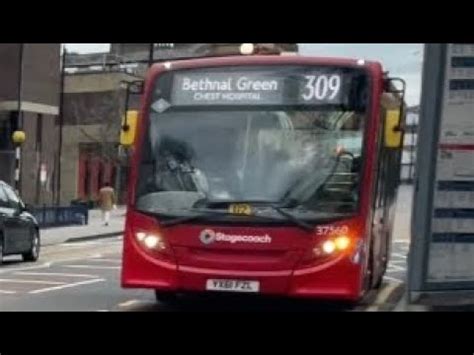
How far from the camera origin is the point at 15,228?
1839 centimetres

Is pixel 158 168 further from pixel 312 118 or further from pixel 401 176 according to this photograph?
pixel 401 176

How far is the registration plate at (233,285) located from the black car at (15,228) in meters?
9.62

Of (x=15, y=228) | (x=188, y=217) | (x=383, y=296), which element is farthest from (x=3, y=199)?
(x=188, y=217)

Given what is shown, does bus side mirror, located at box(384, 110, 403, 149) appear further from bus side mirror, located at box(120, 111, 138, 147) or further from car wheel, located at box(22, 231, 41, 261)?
car wheel, located at box(22, 231, 41, 261)

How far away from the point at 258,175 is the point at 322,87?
44.2 inches

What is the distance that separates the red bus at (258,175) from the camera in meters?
8.91

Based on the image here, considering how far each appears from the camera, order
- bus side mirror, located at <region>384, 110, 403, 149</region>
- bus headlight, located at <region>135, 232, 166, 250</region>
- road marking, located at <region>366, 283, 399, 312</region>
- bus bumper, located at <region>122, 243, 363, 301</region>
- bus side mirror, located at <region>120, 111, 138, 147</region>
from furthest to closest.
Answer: road marking, located at <region>366, 283, 399, 312</region>
bus side mirror, located at <region>120, 111, 138, 147</region>
bus side mirror, located at <region>384, 110, 403, 149</region>
bus headlight, located at <region>135, 232, 166, 250</region>
bus bumper, located at <region>122, 243, 363, 301</region>

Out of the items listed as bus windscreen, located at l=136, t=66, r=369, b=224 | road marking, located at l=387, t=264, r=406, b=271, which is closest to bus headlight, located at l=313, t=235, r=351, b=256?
bus windscreen, located at l=136, t=66, r=369, b=224

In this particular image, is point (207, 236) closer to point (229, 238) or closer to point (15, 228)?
point (229, 238)

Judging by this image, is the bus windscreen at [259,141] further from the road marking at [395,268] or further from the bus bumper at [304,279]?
the road marking at [395,268]

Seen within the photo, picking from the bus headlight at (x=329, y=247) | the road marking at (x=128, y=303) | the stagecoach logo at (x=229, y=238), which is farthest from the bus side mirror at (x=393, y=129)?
the road marking at (x=128, y=303)

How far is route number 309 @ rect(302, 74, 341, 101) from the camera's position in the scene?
9289 mm
